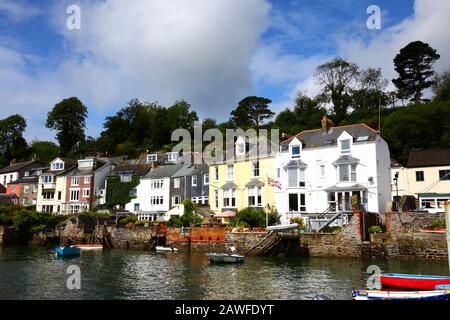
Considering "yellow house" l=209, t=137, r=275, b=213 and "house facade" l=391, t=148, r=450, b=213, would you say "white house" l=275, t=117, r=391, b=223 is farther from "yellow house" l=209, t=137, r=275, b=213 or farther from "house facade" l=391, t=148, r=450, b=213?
"house facade" l=391, t=148, r=450, b=213

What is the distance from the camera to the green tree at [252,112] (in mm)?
105750

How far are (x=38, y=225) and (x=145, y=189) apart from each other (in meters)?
16.9

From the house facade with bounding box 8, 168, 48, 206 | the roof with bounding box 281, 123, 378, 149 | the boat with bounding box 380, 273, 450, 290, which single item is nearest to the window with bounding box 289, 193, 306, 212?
the roof with bounding box 281, 123, 378, 149

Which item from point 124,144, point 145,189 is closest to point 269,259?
point 145,189

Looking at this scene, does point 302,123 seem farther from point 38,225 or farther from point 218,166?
point 38,225

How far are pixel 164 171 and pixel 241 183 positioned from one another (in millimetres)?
18731

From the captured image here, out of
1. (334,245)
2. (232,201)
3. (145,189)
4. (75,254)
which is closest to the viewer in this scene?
(334,245)

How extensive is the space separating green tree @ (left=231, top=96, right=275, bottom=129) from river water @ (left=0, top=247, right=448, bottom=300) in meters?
67.0

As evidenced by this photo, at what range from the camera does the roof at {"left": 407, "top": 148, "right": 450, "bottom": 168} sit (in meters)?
51.2

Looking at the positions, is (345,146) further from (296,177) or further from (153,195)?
(153,195)

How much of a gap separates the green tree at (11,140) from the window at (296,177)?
87718 mm

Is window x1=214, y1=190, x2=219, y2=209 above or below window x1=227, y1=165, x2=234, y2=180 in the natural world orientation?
below

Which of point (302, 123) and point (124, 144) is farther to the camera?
point (124, 144)

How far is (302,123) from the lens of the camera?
8769cm
